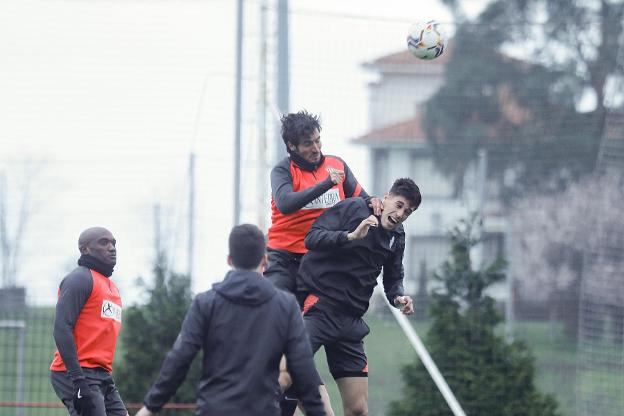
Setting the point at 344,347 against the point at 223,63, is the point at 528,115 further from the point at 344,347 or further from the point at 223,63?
the point at 344,347

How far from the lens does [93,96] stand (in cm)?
1392

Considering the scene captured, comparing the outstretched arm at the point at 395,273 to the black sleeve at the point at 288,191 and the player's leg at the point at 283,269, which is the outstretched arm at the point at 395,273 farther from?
the black sleeve at the point at 288,191

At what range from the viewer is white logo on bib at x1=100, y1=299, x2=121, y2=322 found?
7.72 m

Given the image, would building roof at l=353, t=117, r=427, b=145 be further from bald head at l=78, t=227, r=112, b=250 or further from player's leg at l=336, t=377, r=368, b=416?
player's leg at l=336, t=377, r=368, b=416

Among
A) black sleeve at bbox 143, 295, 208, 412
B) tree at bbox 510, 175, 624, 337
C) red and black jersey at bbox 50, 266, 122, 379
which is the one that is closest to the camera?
black sleeve at bbox 143, 295, 208, 412

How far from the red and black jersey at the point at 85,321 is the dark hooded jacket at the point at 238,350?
1.89 meters

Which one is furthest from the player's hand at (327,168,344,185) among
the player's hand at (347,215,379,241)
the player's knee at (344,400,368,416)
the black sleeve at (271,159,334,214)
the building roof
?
the building roof

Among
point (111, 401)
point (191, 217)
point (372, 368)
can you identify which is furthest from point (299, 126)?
point (372, 368)

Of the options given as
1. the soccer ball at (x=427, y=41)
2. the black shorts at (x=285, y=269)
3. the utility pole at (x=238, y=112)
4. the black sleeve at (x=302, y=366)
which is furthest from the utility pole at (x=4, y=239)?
the black sleeve at (x=302, y=366)

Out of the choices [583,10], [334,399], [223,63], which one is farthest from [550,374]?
[583,10]

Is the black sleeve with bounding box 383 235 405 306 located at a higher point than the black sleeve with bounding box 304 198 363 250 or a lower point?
lower

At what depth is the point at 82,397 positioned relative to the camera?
7.42 meters

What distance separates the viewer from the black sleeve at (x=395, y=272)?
763 cm

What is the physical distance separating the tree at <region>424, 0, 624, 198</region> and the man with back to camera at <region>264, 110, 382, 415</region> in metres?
7.40
